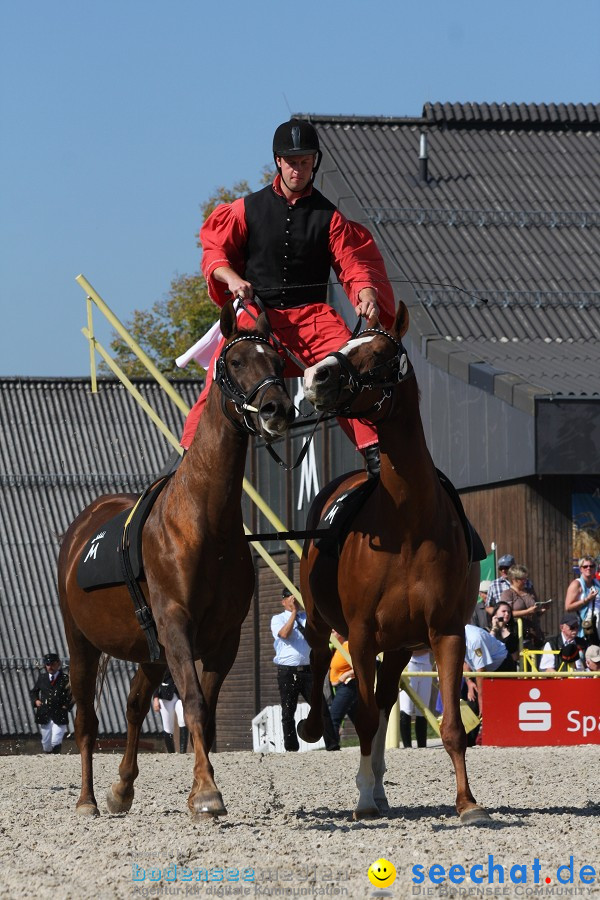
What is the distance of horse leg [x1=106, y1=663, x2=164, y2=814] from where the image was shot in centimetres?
927

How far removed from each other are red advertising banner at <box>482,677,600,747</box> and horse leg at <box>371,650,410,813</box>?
6158 millimetres

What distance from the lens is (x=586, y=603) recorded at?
16.8 metres

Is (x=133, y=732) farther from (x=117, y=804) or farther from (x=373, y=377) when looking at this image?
(x=373, y=377)

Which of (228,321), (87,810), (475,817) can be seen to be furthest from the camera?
(87,810)

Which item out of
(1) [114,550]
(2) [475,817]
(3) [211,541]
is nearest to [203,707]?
(3) [211,541]

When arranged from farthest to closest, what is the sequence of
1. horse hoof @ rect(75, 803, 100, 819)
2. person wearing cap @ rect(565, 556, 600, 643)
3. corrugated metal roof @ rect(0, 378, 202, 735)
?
1. corrugated metal roof @ rect(0, 378, 202, 735)
2. person wearing cap @ rect(565, 556, 600, 643)
3. horse hoof @ rect(75, 803, 100, 819)

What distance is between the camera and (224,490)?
26.9 ft

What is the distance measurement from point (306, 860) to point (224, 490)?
2.31 m

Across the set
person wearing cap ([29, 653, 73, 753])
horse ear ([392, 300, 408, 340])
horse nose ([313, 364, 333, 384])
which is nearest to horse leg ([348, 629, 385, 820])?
horse nose ([313, 364, 333, 384])

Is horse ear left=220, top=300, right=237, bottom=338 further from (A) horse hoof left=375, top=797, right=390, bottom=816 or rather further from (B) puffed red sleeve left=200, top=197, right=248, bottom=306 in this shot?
(A) horse hoof left=375, top=797, right=390, bottom=816

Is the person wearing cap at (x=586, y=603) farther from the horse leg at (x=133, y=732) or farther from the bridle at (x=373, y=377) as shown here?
the bridle at (x=373, y=377)

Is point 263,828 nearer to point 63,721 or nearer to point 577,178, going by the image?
point 63,721

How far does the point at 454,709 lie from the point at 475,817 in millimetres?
562

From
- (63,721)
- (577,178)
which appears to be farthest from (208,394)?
(577,178)
